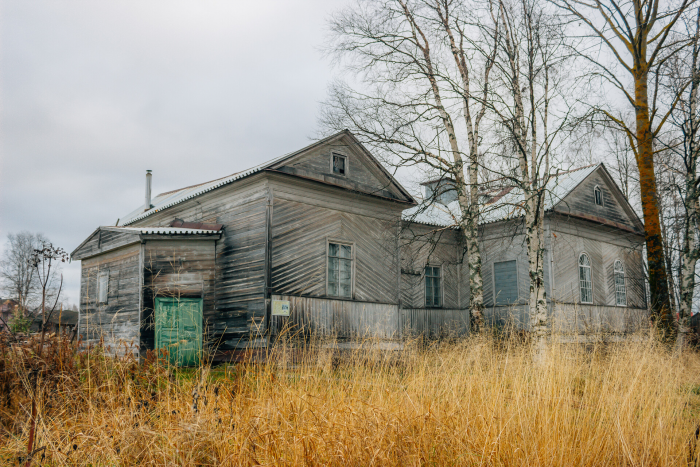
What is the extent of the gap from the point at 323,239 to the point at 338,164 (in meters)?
2.14

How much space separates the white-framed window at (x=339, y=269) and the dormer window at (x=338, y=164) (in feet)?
6.25

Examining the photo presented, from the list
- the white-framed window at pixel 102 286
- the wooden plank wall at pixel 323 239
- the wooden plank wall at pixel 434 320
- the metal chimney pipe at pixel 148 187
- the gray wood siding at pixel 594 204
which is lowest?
the wooden plank wall at pixel 434 320

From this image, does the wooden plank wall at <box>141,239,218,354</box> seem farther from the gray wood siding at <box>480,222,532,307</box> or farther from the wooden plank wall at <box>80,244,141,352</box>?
the gray wood siding at <box>480,222,532,307</box>

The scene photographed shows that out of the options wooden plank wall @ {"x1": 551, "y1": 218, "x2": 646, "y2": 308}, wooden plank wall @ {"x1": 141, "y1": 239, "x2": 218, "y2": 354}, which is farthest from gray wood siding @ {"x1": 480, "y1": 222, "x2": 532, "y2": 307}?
wooden plank wall @ {"x1": 141, "y1": 239, "x2": 218, "y2": 354}

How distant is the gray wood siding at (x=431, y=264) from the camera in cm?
1684

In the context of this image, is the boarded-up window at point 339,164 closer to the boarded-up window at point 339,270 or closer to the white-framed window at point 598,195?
the boarded-up window at point 339,270

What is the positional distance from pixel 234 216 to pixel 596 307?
12482 millimetres

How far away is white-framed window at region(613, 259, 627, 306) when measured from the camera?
1936 cm

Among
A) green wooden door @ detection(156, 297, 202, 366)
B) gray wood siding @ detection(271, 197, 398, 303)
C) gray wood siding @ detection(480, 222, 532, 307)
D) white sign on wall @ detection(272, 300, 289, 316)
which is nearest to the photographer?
green wooden door @ detection(156, 297, 202, 366)

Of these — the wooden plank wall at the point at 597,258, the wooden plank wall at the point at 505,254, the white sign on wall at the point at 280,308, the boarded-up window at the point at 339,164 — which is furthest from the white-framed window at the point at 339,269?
the wooden plank wall at the point at 597,258

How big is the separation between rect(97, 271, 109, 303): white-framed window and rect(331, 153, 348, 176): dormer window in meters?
6.57

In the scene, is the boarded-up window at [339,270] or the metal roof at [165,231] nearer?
the metal roof at [165,231]


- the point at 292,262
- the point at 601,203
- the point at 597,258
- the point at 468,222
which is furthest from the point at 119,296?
the point at 601,203

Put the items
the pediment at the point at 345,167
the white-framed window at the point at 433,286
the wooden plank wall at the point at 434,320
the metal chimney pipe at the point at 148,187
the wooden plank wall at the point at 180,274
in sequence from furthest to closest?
the metal chimney pipe at the point at 148,187 < the white-framed window at the point at 433,286 < the wooden plank wall at the point at 434,320 < the pediment at the point at 345,167 < the wooden plank wall at the point at 180,274
